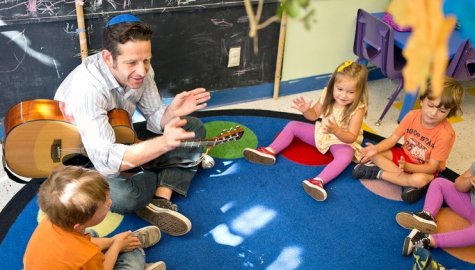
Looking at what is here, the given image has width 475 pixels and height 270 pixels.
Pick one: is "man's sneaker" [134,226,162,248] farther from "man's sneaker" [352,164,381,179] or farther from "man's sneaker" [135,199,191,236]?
"man's sneaker" [352,164,381,179]

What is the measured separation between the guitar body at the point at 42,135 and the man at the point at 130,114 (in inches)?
2.4

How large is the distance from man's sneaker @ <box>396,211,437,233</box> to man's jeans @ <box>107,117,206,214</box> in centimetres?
94

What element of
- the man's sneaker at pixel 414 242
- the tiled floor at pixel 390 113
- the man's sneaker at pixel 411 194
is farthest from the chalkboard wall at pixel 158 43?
the man's sneaker at pixel 414 242

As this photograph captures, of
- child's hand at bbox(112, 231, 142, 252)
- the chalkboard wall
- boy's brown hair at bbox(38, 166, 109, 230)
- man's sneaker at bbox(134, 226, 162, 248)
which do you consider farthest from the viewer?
the chalkboard wall

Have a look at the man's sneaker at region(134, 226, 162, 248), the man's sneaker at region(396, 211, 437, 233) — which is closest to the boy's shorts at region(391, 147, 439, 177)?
the man's sneaker at region(396, 211, 437, 233)

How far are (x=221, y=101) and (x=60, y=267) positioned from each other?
1652 millimetres

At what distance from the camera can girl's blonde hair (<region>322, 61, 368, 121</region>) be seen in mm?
2029

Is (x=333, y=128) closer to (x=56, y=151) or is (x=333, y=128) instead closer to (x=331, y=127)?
(x=331, y=127)

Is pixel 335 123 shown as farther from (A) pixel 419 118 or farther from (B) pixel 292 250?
(B) pixel 292 250

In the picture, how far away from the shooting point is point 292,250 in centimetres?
183

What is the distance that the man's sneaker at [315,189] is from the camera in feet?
6.71

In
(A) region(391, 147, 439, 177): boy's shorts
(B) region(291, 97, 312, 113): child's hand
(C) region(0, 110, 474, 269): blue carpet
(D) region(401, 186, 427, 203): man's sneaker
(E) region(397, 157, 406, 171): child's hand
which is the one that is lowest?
(C) region(0, 110, 474, 269): blue carpet

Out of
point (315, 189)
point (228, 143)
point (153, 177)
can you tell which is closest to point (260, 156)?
point (228, 143)

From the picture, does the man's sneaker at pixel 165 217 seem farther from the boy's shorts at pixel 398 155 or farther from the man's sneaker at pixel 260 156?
the boy's shorts at pixel 398 155
